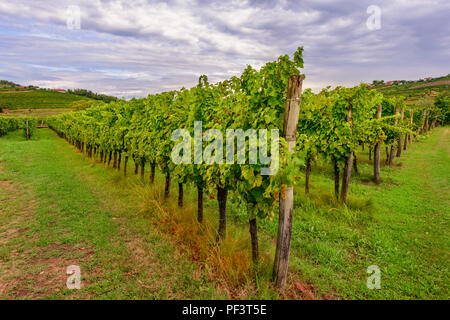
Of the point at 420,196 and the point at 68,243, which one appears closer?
the point at 68,243

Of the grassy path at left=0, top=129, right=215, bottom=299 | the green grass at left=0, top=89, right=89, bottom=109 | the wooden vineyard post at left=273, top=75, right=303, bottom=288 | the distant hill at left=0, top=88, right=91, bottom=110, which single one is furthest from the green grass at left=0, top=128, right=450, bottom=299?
the green grass at left=0, top=89, right=89, bottom=109

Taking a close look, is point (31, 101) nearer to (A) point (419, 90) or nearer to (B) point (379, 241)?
(B) point (379, 241)

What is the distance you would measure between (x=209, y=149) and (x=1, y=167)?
45.3 ft

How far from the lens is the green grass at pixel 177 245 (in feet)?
12.4

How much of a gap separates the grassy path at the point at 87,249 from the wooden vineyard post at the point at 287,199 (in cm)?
107

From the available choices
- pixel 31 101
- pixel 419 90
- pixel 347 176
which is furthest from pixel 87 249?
pixel 31 101

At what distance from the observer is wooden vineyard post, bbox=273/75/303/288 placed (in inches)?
129

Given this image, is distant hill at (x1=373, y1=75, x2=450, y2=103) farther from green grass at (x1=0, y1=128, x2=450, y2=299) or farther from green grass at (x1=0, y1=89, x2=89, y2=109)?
green grass at (x1=0, y1=89, x2=89, y2=109)

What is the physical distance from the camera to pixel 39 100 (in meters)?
87.1

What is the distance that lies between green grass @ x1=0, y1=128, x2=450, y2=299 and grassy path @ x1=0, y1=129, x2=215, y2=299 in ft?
0.06

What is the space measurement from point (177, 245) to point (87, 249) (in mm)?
1883

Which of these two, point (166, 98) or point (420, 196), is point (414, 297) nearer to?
point (420, 196)

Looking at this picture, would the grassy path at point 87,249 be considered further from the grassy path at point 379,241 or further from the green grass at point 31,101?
the green grass at point 31,101

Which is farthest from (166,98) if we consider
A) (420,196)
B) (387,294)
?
(420,196)
